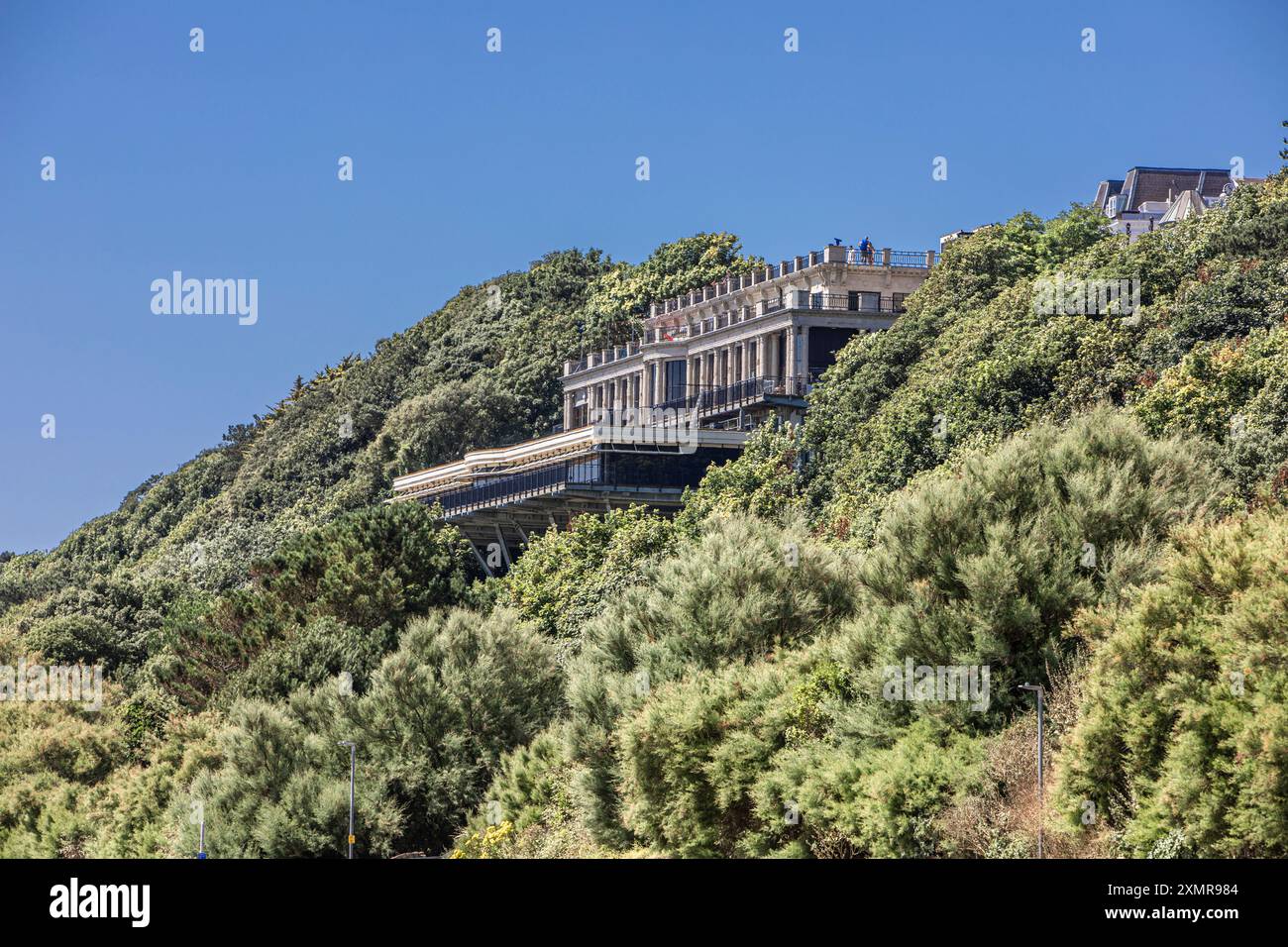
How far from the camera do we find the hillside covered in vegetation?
35.0 m

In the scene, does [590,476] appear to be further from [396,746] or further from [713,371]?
[396,746]

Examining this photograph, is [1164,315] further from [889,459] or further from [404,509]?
[404,509]

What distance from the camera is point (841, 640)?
44.2 metres

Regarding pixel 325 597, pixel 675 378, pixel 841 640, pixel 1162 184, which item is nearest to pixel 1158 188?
pixel 1162 184

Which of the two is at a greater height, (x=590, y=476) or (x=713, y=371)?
(x=713, y=371)

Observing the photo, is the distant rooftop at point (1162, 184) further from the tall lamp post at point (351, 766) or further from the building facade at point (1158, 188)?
the tall lamp post at point (351, 766)

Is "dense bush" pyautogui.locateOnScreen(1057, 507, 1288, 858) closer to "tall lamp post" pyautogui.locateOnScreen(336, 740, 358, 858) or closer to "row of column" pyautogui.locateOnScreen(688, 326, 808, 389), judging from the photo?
"tall lamp post" pyautogui.locateOnScreen(336, 740, 358, 858)

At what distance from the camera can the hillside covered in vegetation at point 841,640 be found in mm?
34969

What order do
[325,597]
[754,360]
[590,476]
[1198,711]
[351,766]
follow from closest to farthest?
[1198,711]
[351,766]
[325,597]
[590,476]
[754,360]

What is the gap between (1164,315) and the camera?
2660 inches

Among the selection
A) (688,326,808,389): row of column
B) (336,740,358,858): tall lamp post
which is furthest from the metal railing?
(336,740,358,858): tall lamp post

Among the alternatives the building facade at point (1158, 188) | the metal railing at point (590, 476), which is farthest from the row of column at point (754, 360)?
the building facade at point (1158, 188)
